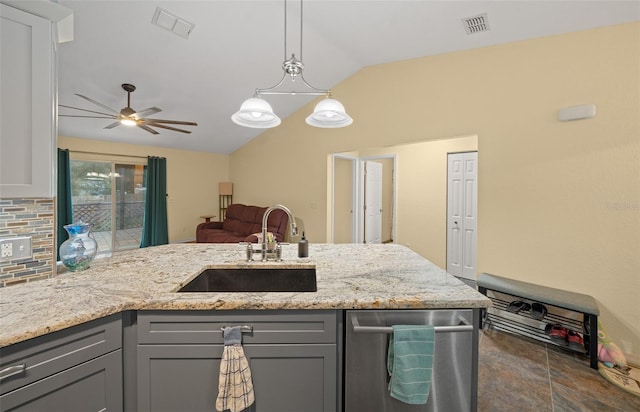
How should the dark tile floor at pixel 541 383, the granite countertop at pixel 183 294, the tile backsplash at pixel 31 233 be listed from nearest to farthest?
the granite countertop at pixel 183 294 → the tile backsplash at pixel 31 233 → the dark tile floor at pixel 541 383

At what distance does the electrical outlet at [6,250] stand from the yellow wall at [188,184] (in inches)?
195

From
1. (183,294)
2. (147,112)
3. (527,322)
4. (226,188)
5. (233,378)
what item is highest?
(147,112)

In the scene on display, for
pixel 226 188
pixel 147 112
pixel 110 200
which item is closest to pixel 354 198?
pixel 226 188

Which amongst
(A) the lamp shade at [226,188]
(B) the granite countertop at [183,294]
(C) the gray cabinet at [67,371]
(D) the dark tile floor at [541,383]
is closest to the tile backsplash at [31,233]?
(B) the granite countertop at [183,294]

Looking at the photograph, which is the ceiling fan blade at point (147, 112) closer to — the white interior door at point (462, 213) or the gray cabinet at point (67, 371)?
the gray cabinet at point (67, 371)

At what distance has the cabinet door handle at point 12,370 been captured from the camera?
86 centimetres

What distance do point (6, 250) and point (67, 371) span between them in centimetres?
79

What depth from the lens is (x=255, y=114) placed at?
183cm

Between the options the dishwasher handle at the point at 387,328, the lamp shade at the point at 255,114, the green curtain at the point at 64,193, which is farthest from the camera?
the green curtain at the point at 64,193

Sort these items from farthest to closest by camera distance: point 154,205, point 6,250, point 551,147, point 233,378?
point 154,205, point 551,147, point 6,250, point 233,378

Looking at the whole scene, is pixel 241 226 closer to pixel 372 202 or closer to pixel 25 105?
pixel 372 202

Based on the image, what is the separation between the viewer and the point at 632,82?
2.21 m

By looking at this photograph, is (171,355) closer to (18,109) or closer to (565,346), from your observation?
(18,109)

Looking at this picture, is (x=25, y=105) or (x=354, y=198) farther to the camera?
(x=354, y=198)
